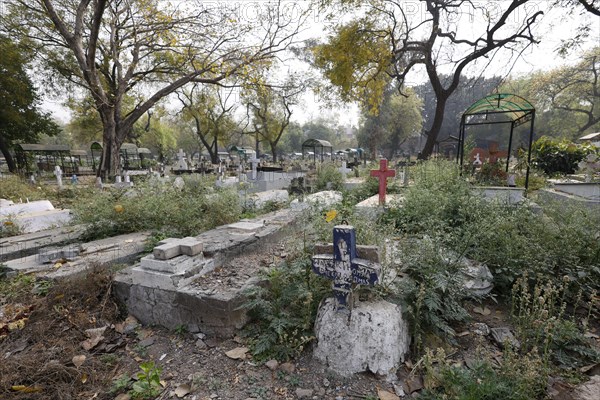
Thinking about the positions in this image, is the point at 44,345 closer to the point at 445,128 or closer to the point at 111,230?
the point at 111,230

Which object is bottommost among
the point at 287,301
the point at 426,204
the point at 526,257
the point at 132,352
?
the point at 132,352

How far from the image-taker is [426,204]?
459cm

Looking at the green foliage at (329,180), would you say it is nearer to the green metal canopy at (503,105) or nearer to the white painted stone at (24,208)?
the green metal canopy at (503,105)

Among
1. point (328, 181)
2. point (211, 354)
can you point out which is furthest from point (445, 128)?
point (211, 354)

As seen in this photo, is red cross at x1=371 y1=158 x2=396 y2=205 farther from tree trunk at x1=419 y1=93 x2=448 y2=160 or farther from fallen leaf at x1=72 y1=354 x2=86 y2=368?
tree trunk at x1=419 y1=93 x2=448 y2=160

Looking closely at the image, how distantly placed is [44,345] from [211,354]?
138cm

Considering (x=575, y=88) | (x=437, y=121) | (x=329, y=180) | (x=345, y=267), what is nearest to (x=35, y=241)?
(x=345, y=267)

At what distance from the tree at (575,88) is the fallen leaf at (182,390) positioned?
26.3m

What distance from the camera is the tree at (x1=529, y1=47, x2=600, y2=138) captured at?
21016mm

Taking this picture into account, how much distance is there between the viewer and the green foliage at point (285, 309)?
2.37m

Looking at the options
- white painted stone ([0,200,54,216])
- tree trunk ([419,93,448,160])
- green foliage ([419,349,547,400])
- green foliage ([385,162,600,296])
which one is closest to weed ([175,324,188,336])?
green foliage ([419,349,547,400])

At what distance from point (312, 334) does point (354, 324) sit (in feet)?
1.29

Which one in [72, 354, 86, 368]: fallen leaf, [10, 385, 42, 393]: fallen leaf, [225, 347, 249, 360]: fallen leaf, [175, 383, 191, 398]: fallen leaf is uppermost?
[10, 385, 42, 393]: fallen leaf

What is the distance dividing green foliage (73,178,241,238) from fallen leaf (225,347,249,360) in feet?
8.02
